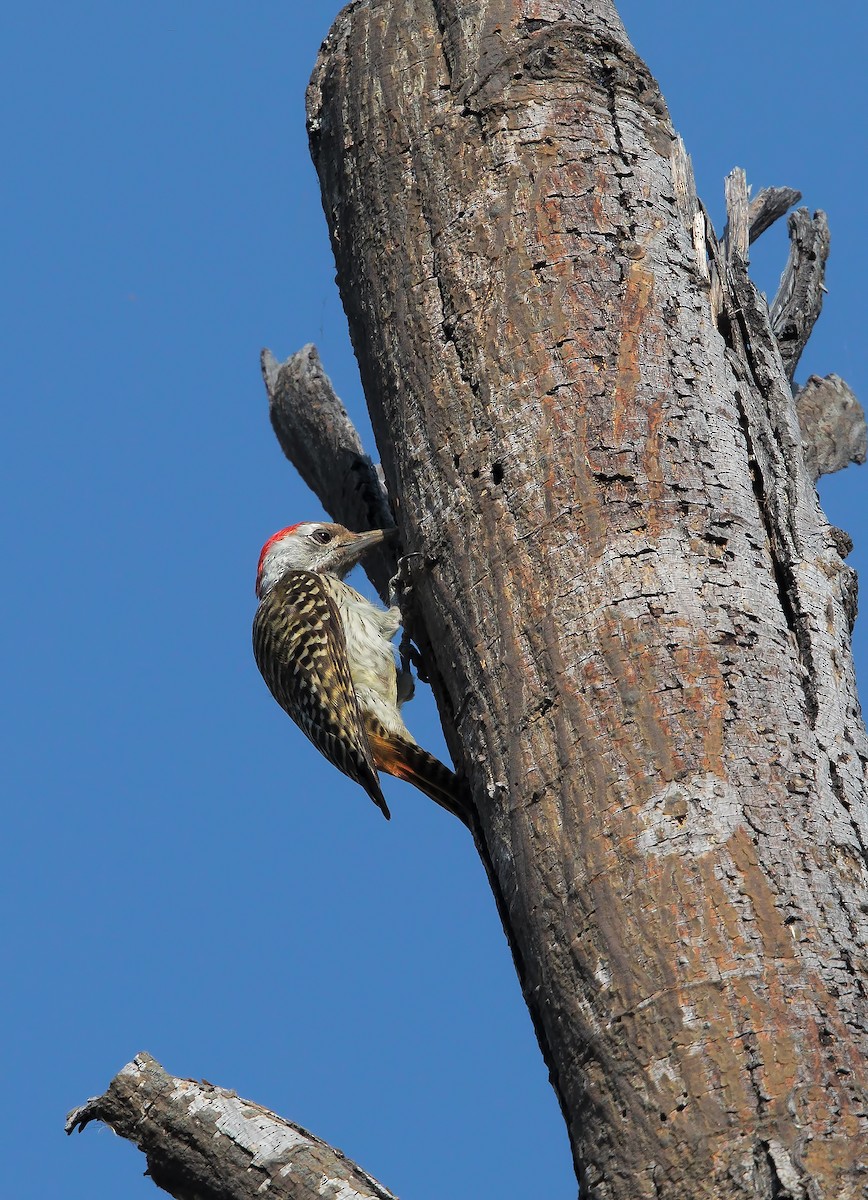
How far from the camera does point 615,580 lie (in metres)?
2.63

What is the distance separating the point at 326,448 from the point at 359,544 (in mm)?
337

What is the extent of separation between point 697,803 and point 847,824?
10.9 inches

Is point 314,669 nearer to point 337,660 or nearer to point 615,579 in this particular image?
point 337,660

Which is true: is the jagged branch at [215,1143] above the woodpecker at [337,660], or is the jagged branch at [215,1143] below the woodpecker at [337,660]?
below

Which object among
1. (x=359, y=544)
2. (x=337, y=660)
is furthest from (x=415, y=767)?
(x=359, y=544)

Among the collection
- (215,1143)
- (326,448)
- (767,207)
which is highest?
(767,207)

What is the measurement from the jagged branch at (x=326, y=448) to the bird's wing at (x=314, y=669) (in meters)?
0.32

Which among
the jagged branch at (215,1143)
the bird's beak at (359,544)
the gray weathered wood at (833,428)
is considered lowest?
the jagged branch at (215,1143)

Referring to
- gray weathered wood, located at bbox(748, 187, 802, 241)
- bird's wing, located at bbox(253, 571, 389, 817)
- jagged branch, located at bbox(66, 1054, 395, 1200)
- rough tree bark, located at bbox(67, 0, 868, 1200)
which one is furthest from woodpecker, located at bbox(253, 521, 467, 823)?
jagged branch, located at bbox(66, 1054, 395, 1200)

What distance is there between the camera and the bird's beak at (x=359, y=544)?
4.41 metres

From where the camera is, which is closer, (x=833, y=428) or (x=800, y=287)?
(x=800, y=287)

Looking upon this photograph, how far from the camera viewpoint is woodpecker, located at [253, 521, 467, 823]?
4539mm

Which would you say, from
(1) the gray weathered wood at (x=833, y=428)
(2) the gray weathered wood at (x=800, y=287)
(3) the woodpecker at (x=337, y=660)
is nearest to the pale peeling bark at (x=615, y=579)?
(2) the gray weathered wood at (x=800, y=287)

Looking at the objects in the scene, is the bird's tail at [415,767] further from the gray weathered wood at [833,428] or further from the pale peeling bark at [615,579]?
the gray weathered wood at [833,428]
